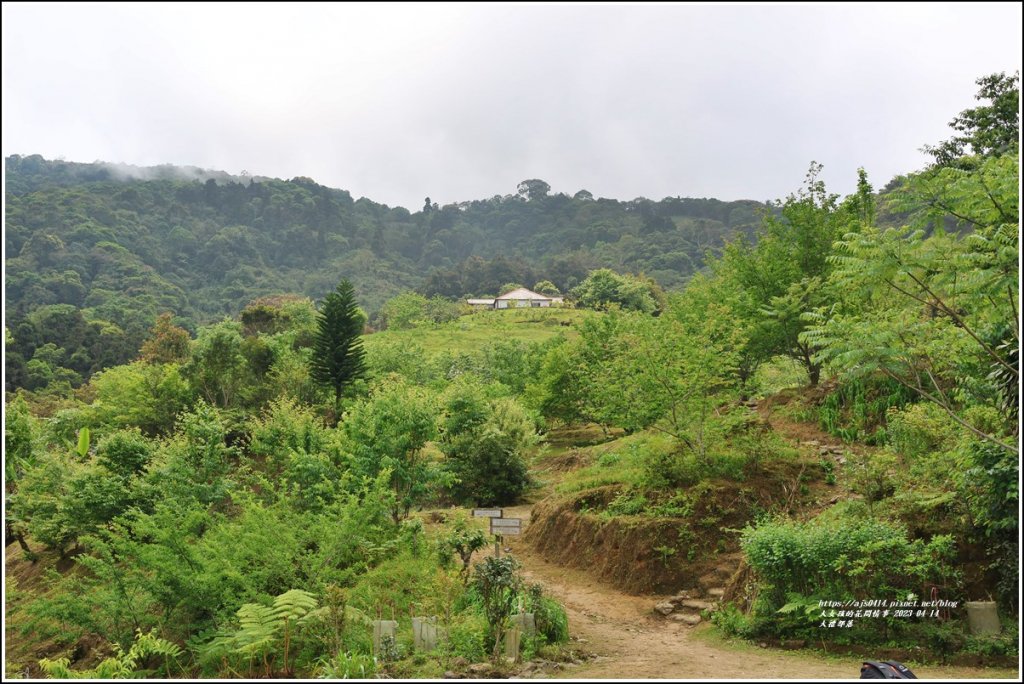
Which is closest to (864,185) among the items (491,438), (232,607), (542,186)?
(491,438)

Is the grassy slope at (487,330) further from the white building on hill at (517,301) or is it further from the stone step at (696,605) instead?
the stone step at (696,605)

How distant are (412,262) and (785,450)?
128 meters

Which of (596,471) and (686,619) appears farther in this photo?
(596,471)

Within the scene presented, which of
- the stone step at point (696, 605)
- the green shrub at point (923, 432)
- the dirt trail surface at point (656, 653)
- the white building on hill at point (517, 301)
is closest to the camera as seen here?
the dirt trail surface at point (656, 653)

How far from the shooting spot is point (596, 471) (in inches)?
648

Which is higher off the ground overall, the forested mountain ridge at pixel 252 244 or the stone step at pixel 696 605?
the forested mountain ridge at pixel 252 244

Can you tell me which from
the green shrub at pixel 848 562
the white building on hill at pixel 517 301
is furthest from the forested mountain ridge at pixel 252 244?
the green shrub at pixel 848 562

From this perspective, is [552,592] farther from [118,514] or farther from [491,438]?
[118,514]

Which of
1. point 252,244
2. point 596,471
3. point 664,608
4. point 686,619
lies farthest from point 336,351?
point 252,244

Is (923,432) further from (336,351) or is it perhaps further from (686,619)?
(336,351)

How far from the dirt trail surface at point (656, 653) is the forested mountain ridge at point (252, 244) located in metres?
47.8

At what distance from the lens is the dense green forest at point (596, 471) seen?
8125mm

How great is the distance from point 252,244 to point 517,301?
236ft

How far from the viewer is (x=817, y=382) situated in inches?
734
